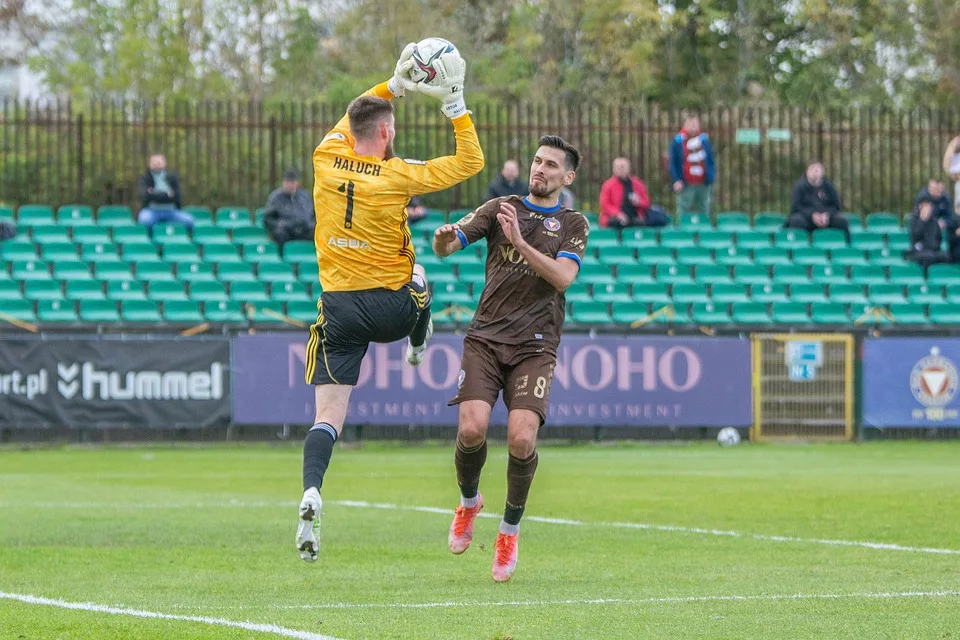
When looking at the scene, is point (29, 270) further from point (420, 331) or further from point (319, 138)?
point (420, 331)

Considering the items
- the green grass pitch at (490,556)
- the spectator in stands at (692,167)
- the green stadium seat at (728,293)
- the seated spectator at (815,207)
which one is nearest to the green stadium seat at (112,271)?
the green grass pitch at (490,556)

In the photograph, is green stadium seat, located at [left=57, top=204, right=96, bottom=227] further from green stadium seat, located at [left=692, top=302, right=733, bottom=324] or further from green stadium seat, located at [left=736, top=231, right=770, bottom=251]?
green stadium seat, located at [left=736, top=231, right=770, bottom=251]

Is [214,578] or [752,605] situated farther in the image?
[214,578]

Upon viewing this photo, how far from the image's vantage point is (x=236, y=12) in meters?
41.0

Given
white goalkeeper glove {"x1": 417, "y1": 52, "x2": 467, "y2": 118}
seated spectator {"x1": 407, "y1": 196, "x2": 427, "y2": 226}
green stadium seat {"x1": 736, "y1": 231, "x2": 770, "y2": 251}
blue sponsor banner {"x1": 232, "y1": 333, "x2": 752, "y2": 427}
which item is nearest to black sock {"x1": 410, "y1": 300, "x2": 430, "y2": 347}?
white goalkeeper glove {"x1": 417, "y1": 52, "x2": 467, "y2": 118}

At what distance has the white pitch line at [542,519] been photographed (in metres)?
9.86

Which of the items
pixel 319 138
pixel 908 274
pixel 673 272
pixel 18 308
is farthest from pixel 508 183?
pixel 18 308

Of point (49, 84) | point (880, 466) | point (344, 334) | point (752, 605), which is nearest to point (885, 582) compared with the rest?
point (752, 605)

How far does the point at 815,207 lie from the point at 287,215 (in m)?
8.70

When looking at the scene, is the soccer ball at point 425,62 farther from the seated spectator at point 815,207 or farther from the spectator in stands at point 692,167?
the seated spectator at point 815,207

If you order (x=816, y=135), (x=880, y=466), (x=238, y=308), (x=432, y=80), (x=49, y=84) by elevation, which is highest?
(x=49, y=84)

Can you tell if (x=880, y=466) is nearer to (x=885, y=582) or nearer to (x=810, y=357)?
(x=810, y=357)

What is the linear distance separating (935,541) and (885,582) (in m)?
2.13

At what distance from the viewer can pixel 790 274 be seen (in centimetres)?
2488
